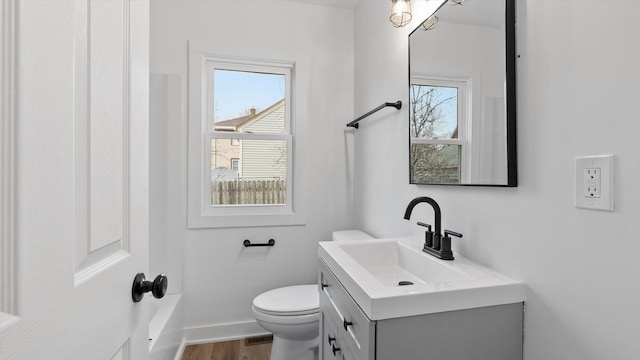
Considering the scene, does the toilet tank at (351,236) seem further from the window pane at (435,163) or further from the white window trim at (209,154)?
the window pane at (435,163)

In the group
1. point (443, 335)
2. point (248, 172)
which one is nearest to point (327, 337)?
point (443, 335)

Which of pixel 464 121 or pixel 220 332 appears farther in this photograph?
pixel 220 332

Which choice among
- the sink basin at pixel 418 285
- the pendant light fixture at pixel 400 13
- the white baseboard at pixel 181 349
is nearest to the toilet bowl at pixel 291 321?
the sink basin at pixel 418 285

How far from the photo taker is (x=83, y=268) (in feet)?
1.63

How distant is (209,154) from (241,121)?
1.13 ft

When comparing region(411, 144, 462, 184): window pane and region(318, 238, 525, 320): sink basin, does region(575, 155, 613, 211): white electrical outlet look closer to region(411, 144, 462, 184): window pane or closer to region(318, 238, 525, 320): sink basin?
region(318, 238, 525, 320): sink basin

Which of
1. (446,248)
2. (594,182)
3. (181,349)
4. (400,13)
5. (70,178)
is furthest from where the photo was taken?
(181,349)

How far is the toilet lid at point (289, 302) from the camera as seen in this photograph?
1604 mm

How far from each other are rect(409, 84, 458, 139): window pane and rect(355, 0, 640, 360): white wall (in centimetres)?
29

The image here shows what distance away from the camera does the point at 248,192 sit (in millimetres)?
2227

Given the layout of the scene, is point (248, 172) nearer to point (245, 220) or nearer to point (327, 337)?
point (245, 220)

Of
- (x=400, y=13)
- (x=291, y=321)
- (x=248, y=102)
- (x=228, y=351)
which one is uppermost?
(x=400, y=13)

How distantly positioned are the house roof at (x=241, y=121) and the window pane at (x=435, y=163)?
4.12ft

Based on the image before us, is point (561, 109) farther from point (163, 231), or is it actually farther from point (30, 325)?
point (163, 231)
